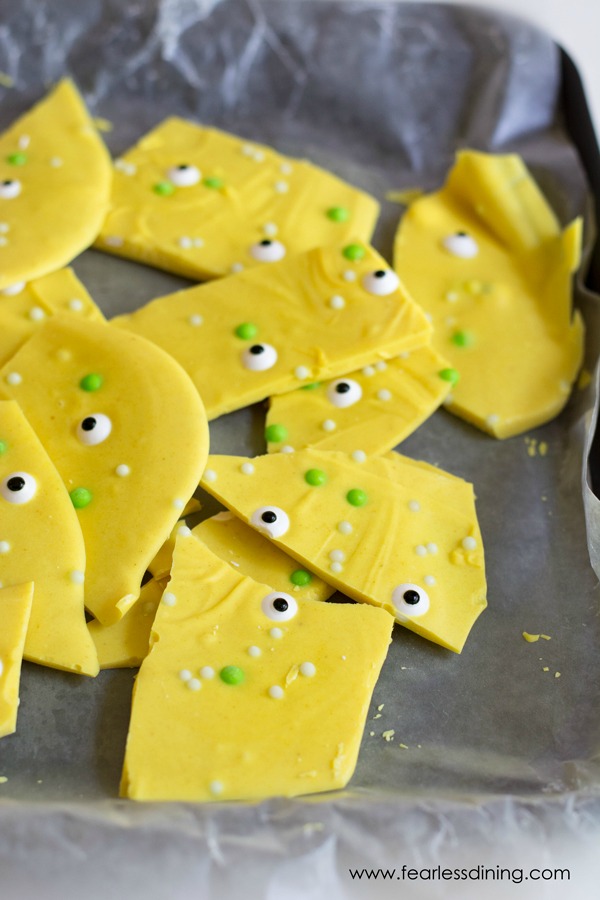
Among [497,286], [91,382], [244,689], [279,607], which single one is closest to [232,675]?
[244,689]

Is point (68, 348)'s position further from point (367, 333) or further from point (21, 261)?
point (367, 333)

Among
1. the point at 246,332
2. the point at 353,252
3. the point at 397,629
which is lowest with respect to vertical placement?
the point at 397,629

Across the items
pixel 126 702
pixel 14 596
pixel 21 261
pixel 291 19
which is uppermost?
pixel 291 19

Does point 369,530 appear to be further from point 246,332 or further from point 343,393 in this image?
point 246,332

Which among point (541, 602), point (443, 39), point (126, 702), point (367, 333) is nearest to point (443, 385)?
point (367, 333)

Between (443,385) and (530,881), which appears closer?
(530,881)

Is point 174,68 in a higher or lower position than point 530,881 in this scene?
higher

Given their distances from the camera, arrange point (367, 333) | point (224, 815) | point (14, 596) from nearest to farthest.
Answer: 1. point (224, 815)
2. point (14, 596)
3. point (367, 333)
